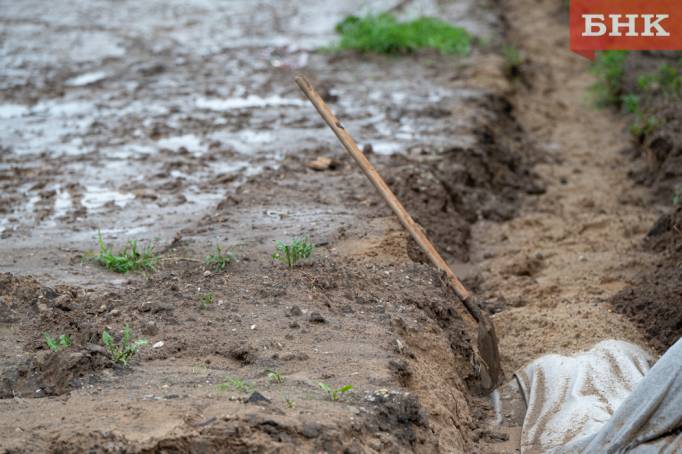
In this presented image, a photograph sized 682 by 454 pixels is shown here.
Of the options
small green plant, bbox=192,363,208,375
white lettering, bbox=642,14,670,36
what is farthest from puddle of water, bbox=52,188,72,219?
white lettering, bbox=642,14,670,36

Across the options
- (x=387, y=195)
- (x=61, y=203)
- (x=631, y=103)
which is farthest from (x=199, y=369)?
(x=631, y=103)

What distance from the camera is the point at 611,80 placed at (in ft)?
29.6

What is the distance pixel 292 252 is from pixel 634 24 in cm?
227

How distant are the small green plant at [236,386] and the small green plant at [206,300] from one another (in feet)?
2.46

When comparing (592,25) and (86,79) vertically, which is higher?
(592,25)

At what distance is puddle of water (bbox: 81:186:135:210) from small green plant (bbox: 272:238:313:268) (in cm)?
170

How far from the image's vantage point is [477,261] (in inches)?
240

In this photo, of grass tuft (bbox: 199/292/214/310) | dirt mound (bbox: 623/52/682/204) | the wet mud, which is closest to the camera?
the wet mud

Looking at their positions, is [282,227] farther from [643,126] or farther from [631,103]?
[631,103]

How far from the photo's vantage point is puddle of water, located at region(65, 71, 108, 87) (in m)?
8.86

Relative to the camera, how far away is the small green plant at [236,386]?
3434 mm

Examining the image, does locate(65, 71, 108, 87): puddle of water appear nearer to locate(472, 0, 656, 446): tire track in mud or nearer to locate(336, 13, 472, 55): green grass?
locate(336, 13, 472, 55): green grass

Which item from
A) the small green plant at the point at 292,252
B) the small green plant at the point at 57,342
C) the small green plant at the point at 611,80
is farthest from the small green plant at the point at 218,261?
Result: the small green plant at the point at 611,80

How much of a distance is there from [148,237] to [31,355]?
66.1 inches
